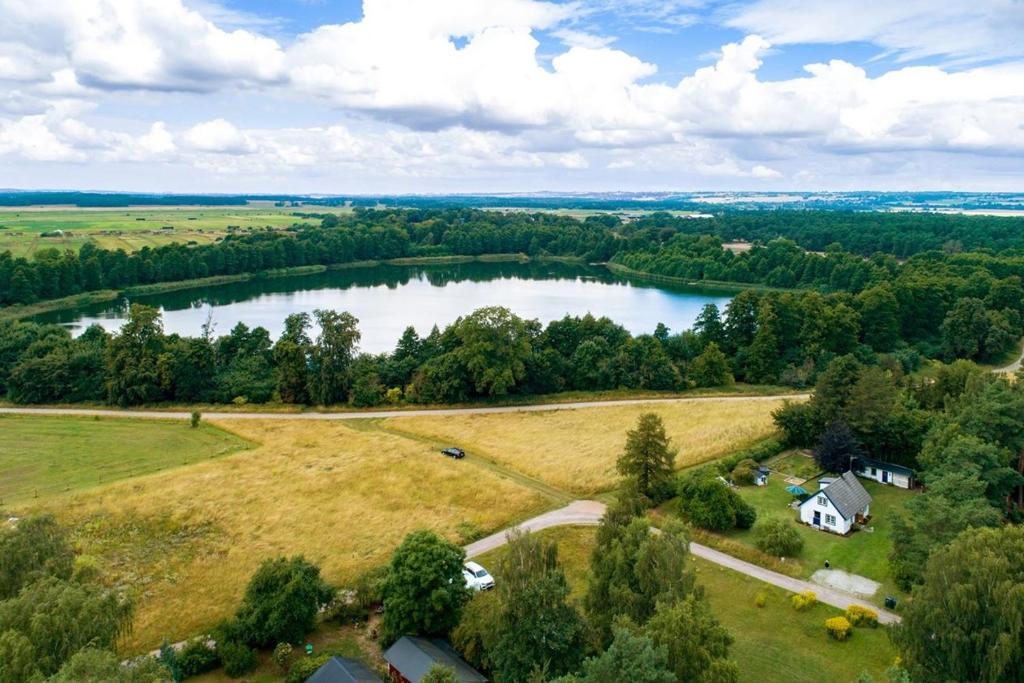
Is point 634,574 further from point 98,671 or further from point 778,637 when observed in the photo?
point 98,671

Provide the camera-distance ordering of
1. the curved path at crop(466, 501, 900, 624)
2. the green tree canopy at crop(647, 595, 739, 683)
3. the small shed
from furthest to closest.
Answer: the small shed
the curved path at crop(466, 501, 900, 624)
the green tree canopy at crop(647, 595, 739, 683)

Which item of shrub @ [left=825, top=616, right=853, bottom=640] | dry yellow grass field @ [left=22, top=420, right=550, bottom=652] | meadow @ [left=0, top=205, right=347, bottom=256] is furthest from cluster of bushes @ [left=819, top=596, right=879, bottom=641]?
meadow @ [left=0, top=205, right=347, bottom=256]

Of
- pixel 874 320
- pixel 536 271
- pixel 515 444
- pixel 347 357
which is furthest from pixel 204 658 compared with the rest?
pixel 536 271

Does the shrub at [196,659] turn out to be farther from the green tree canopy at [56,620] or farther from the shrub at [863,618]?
the shrub at [863,618]

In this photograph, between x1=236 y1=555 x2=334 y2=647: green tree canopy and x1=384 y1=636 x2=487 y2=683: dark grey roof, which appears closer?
x1=384 y1=636 x2=487 y2=683: dark grey roof

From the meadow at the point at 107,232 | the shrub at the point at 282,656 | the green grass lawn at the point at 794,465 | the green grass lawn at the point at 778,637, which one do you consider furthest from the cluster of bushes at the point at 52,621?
the meadow at the point at 107,232

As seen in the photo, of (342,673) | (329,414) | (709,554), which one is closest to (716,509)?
(709,554)

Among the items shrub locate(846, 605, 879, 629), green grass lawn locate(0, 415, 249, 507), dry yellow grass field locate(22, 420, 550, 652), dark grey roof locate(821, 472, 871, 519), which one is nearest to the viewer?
shrub locate(846, 605, 879, 629)

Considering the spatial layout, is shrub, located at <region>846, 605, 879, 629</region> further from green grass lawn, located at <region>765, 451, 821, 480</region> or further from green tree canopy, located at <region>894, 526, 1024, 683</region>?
green grass lawn, located at <region>765, 451, 821, 480</region>
